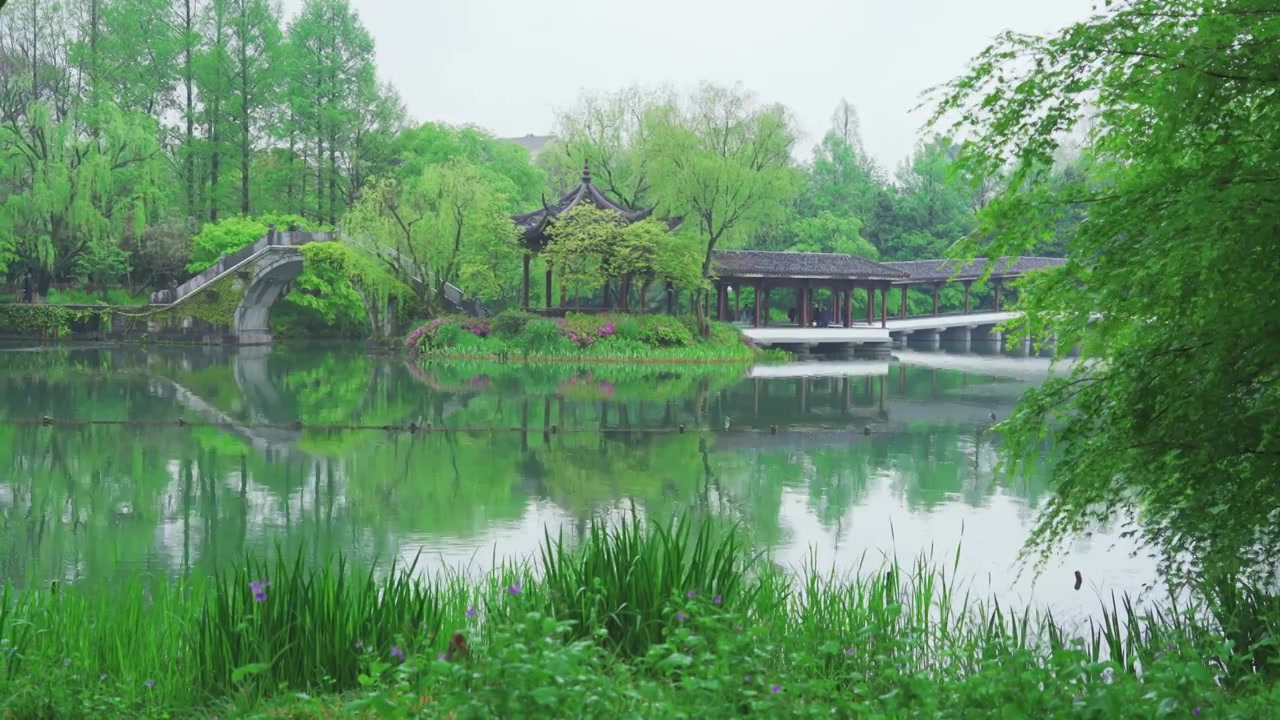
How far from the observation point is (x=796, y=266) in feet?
112

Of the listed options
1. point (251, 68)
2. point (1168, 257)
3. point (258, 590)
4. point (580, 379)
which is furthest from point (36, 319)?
point (1168, 257)

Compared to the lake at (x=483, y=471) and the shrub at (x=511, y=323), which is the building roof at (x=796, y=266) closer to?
the shrub at (x=511, y=323)

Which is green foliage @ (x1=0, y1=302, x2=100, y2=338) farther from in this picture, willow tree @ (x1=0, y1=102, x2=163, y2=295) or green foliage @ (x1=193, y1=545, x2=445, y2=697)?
green foliage @ (x1=193, y1=545, x2=445, y2=697)

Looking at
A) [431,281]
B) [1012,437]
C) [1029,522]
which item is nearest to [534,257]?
[431,281]

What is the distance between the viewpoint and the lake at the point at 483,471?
25.5ft

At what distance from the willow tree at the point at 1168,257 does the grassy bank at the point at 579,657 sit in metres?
0.69

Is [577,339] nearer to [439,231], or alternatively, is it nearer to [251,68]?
[439,231]

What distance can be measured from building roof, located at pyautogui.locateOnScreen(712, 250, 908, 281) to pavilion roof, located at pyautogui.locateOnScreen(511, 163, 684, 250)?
11.2ft

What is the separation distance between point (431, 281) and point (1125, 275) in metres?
27.4

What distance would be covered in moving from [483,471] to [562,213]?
18964 millimetres

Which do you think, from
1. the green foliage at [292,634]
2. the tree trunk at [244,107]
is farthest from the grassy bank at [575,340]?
the green foliage at [292,634]

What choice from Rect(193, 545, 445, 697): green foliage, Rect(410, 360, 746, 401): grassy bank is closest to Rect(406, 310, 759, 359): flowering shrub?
Rect(410, 360, 746, 401): grassy bank

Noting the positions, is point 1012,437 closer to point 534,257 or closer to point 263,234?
point 534,257

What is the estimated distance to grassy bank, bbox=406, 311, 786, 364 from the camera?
27.6m
